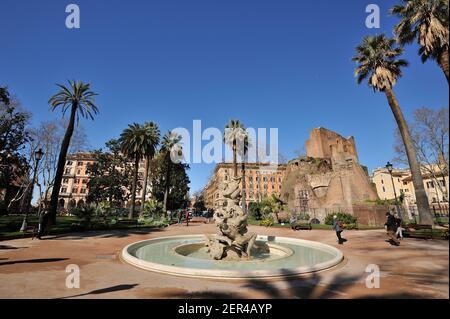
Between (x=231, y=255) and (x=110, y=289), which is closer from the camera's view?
(x=110, y=289)

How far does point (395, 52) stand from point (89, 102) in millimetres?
33330

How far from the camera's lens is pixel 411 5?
19703mm

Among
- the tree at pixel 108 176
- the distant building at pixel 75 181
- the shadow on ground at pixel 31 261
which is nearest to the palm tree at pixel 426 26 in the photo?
the shadow on ground at pixel 31 261

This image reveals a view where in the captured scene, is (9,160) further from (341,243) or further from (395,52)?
(395,52)

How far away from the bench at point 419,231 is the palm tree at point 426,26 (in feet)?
35.2

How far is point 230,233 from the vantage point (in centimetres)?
1177

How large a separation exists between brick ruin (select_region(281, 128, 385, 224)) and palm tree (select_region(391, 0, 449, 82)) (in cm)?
1517

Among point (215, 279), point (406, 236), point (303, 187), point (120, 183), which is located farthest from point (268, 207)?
point (120, 183)

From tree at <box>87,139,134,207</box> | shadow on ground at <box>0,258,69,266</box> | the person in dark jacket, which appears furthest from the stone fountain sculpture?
tree at <box>87,139,134,207</box>

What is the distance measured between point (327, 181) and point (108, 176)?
51525 mm

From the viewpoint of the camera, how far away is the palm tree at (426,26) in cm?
1748

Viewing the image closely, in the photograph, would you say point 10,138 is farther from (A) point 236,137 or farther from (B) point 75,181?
(B) point 75,181

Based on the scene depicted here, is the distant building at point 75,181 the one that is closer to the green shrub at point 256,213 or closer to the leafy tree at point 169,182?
the leafy tree at point 169,182

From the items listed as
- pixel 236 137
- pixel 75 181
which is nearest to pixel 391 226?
pixel 236 137
